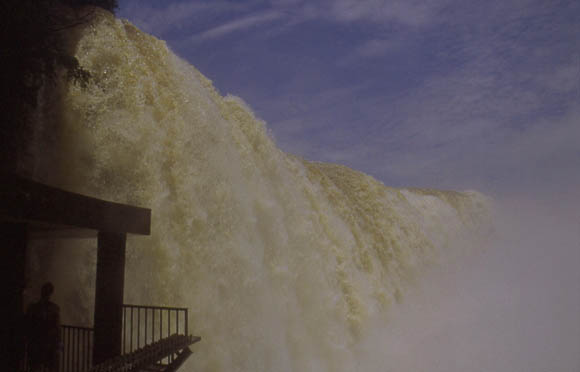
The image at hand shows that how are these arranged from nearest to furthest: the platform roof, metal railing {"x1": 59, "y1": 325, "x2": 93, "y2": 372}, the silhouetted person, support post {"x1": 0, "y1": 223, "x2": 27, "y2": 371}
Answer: the platform roof → support post {"x1": 0, "y1": 223, "x2": 27, "y2": 371} → the silhouetted person → metal railing {"x1": 59, "y1": 325, "x2": 93, "y2": 372}

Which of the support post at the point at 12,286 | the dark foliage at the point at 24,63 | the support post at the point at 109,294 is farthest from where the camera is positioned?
the dark foliage at the point at 24,63

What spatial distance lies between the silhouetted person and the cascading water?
1285 mm

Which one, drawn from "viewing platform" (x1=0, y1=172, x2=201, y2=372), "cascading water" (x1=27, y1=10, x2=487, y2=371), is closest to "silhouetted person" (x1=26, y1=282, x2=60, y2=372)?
"viewing platform" (x1=0, y1=172, x2=201, y2=372)

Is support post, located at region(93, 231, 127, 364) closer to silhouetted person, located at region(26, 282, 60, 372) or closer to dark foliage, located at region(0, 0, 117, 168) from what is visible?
silhouetted person, located at region(26, 282, 60, 372)

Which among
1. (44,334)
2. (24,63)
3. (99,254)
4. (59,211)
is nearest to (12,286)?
(44,334)

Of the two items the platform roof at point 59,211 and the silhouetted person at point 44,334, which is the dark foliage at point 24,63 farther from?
the silhouetted person at point 44,334

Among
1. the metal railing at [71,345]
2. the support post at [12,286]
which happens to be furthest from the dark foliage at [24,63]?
the metal railing at [71,345]

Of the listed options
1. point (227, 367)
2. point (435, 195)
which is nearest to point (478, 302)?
point (435, 195)

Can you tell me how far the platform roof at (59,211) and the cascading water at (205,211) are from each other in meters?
1.13

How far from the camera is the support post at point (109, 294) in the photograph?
5.17 m

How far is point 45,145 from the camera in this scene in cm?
658

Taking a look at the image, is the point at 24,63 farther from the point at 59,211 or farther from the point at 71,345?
the point at 71,345

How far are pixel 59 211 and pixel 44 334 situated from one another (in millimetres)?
1394

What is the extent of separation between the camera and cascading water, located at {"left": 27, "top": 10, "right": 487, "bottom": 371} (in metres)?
6.70
